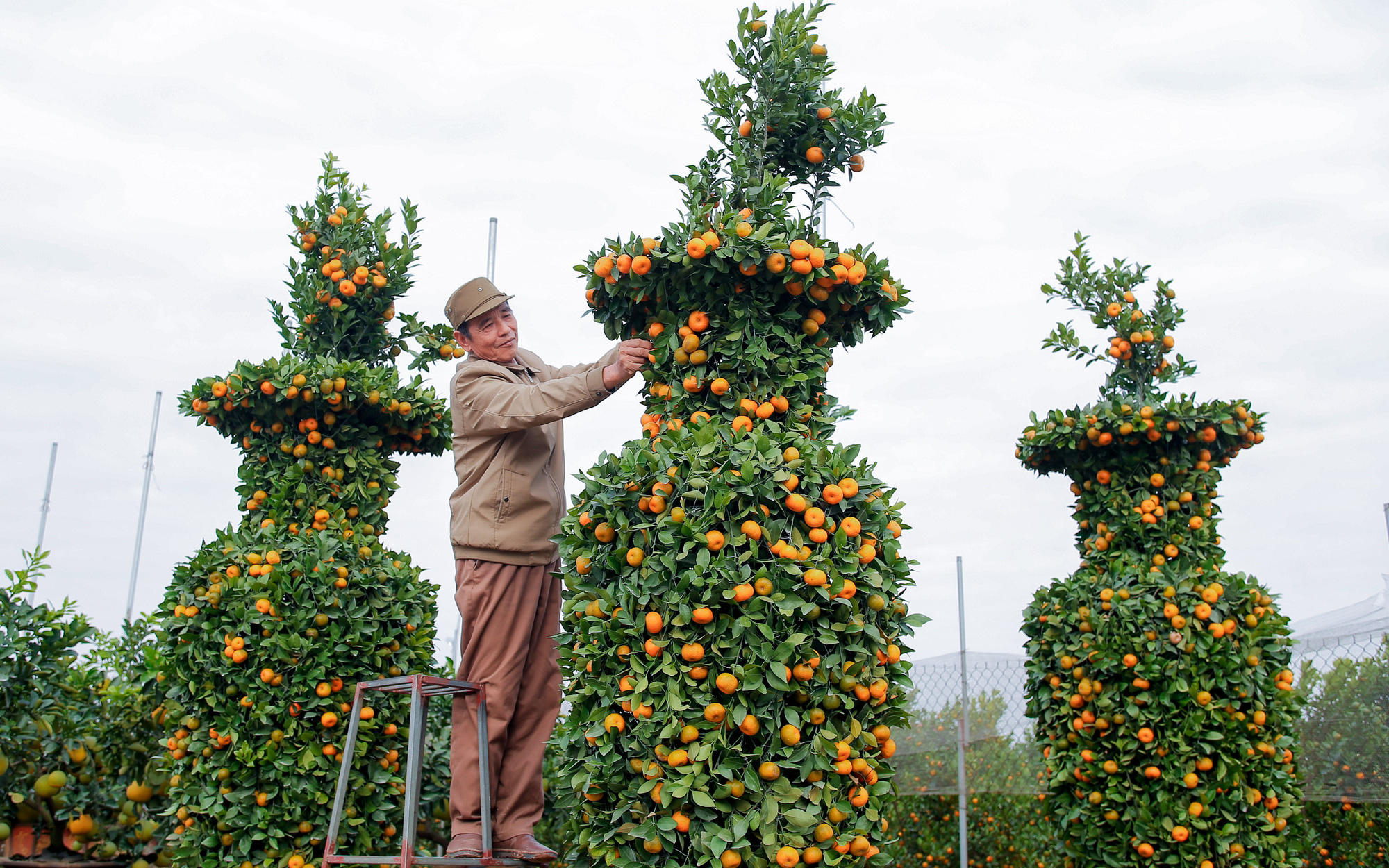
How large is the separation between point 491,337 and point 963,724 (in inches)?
226

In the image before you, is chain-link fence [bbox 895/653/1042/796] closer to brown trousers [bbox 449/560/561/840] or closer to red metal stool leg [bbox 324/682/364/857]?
brown trousers [bbox 449/560/561/840]

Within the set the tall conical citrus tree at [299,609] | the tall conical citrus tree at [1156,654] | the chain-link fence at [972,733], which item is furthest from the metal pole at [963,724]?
the tall conical citrus tree at [299,609]

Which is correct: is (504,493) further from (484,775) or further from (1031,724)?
(1031,724)

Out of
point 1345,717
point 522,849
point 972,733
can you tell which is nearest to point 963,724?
point 972,733

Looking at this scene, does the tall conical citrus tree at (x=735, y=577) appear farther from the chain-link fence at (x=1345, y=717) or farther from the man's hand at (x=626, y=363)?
the chain-link fence at (x=1345, y=717)

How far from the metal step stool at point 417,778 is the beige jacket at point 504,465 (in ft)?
1.57

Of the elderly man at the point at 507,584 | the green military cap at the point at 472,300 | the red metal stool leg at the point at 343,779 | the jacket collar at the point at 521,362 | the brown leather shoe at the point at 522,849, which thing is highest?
the green military cap at the point at 472,300

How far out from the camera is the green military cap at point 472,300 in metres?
3.83

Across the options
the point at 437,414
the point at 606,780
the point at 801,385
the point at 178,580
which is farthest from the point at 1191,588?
the point at 178,580

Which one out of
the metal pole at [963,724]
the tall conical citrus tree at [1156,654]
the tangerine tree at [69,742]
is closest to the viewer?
the tall conical citrus tree at [1156,654]

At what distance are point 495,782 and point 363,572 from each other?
143cm

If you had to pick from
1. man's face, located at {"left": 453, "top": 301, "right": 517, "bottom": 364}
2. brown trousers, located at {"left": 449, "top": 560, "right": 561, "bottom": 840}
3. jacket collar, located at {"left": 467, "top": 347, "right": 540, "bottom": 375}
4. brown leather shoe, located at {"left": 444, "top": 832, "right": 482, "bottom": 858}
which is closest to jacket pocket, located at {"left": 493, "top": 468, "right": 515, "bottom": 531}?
brown trousers, located at {"left": 449, "top": 560, "right": 561, "bottom": 840}

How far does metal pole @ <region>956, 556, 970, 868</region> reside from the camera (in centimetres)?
736

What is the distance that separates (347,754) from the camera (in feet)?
11.5
